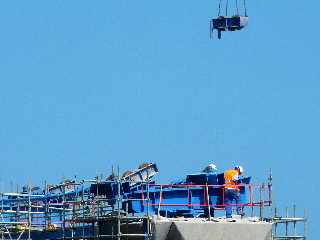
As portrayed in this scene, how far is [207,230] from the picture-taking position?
4559cm

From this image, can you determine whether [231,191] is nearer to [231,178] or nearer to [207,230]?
[231,178]

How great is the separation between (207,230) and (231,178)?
4201 mm

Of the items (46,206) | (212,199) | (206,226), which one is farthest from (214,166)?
(46,206)

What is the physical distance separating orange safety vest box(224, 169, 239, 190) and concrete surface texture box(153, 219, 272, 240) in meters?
2.69

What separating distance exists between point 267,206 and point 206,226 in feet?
12.4

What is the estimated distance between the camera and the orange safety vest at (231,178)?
4903 cm

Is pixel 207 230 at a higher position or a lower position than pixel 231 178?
lower

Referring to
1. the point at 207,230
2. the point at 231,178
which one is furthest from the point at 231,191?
the point at 207,230

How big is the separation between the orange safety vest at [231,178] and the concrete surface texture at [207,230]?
2690 mm

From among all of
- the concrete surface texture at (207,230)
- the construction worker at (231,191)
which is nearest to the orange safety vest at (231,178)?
the construction worker at (231,191)

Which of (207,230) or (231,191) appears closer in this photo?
(207,230)

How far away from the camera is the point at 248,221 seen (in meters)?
46.6

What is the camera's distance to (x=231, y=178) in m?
49.3

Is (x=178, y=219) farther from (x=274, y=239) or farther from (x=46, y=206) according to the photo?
(x=46, y=206)
